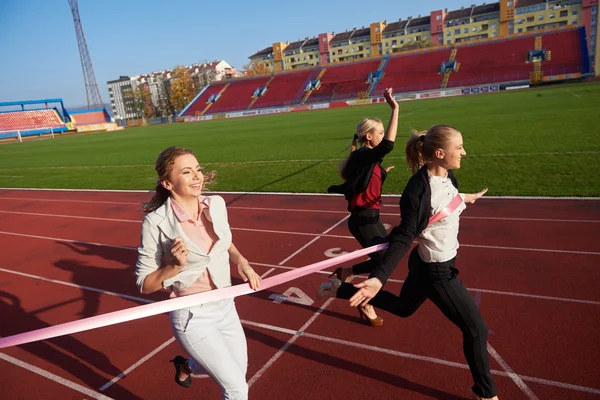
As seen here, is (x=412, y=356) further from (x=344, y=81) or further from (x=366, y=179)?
(x=344, y=81)

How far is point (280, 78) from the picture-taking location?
229ft

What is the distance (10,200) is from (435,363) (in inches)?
630

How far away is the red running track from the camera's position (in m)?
3.67

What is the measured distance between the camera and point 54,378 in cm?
422

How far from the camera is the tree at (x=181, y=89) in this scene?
89.4m

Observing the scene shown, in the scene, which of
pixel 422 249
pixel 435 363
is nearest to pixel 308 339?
pixel 435 363

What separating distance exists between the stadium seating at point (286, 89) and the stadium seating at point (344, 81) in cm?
273

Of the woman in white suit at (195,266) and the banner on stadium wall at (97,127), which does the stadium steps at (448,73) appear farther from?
the woman in white suit at (195,266)

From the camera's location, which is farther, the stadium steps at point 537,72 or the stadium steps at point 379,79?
the stadium steps at point 379,79

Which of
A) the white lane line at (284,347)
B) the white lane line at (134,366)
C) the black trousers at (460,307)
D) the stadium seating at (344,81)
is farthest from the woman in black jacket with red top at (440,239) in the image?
the stadium seating at (344,81)

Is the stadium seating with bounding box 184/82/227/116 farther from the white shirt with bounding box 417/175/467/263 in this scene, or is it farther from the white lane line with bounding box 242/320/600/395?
the white shirt with bounding box 417/175/467/263

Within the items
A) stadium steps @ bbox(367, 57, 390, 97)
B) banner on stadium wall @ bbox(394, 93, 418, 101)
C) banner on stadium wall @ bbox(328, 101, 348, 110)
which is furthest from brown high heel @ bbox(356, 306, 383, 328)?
stadium steps @ bbox(367, 57, 390, 97)

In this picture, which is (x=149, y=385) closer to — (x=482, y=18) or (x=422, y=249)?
(x=422, y=249)

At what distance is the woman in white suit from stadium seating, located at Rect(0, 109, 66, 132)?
231 ft
